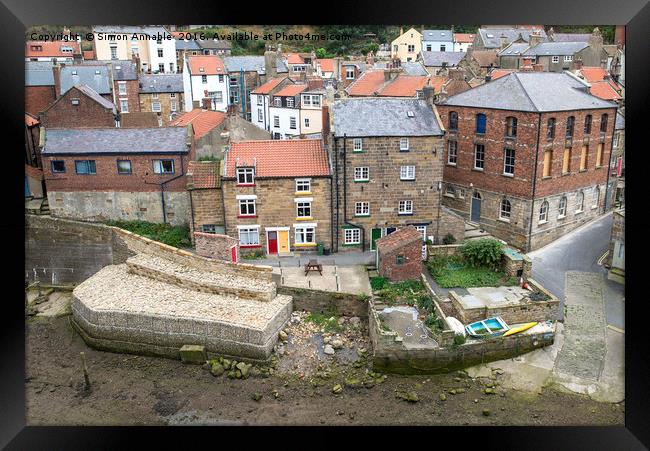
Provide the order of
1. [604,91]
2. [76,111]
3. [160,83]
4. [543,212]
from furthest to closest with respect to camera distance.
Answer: [160,83] → [76,111] → [604,91] → [543,212]

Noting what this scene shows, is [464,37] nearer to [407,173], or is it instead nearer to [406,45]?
[406,45]

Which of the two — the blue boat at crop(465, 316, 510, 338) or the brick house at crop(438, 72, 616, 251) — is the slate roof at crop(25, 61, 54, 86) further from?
the blue boat at crop(465, 316, 510, 338)

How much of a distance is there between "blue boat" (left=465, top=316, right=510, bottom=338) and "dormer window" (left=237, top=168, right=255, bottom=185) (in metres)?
8.54

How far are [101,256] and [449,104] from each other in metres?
14.1

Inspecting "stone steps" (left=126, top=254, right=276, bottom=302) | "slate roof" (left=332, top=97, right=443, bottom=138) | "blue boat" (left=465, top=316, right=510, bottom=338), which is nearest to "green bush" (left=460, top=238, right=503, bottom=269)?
"blue boat" (left=465, top=316, right=510, bottom=338)

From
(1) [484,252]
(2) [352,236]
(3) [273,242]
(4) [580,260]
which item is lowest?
(4) [580,260]

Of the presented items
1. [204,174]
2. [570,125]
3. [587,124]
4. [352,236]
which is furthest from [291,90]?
[587,124]

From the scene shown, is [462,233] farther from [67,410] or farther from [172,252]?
[67,410]

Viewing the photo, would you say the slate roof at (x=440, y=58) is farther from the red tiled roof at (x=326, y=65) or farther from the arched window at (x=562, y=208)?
the arched window at (x=562, y=208)

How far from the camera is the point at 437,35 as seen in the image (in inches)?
1777

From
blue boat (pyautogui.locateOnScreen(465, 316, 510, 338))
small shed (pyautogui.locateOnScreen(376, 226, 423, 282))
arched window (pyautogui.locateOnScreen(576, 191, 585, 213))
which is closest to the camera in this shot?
blue boat (pyautogui.locateOnScreen(465, 316, 510, 338))

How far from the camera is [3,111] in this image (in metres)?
8.68

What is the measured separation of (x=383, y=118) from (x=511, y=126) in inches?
179

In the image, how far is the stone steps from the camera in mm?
17070
